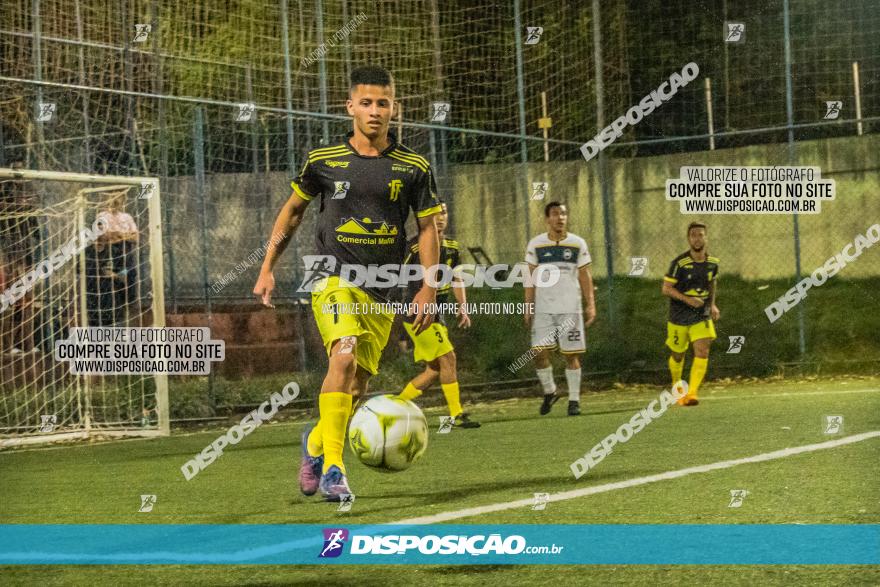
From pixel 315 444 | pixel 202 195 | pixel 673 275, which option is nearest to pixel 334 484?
pixel 315 444

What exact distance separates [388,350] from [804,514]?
22.0 feet

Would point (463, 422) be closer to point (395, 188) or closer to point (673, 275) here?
point (673, 275)

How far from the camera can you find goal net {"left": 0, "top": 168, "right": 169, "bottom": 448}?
9266mm

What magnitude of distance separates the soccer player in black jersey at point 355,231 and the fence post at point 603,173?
6996mm

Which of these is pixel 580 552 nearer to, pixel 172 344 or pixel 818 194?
pixel 172 344

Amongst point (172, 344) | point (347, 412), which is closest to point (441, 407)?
point (172, 344)

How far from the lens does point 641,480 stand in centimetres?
607

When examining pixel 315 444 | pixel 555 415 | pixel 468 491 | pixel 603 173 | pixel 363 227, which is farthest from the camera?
pixel 603 173

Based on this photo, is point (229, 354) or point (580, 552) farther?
point (229, 354)

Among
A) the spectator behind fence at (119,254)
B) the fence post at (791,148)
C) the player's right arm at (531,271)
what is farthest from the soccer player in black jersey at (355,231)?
the fence post at (791,148)

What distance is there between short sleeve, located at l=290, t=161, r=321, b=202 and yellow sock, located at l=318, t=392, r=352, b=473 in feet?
2.87

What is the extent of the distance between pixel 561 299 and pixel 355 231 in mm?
5259

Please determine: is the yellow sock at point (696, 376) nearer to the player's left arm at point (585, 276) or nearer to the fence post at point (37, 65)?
the player's left arm at point (585, 276)

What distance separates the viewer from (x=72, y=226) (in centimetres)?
975
